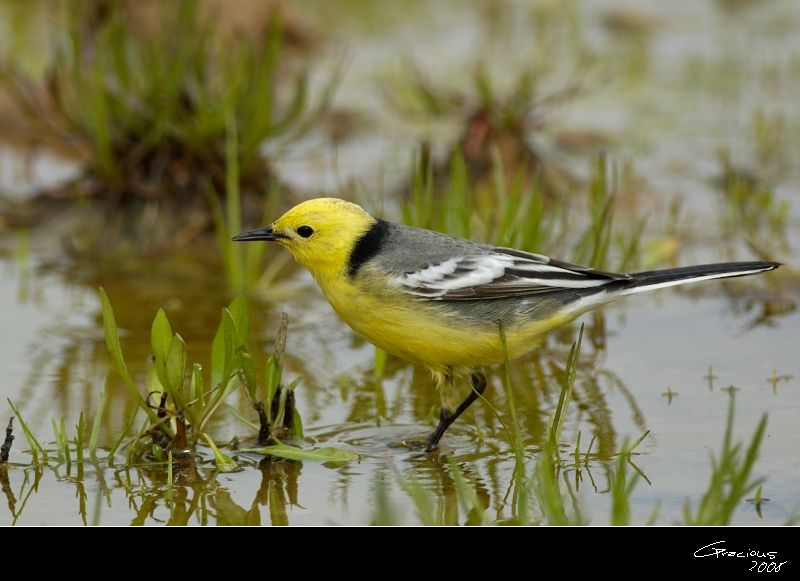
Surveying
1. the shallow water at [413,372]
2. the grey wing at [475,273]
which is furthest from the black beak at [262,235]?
the shallow water at [413,372]

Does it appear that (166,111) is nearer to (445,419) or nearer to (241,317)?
(241,317)

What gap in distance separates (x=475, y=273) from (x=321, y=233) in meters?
0.71

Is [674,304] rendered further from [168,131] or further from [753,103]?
[753,103]

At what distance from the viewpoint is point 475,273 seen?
5.86 m

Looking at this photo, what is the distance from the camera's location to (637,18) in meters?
15.8

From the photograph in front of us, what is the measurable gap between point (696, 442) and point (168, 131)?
461 cm

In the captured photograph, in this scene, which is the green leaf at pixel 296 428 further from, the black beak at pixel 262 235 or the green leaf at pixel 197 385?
the black beak at pixel 262 235

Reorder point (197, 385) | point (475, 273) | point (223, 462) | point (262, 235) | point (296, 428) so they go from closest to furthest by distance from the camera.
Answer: point (197, 385)
point (223, 462)
point (296, 428)
point (475, 273)
point (262, 235)

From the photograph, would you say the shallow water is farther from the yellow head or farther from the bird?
the yellow head

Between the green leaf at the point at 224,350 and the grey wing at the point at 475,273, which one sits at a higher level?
the grey wing at the point at 475,273

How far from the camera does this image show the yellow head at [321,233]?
232 inches

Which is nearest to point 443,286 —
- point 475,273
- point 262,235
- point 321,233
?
point 475,273
